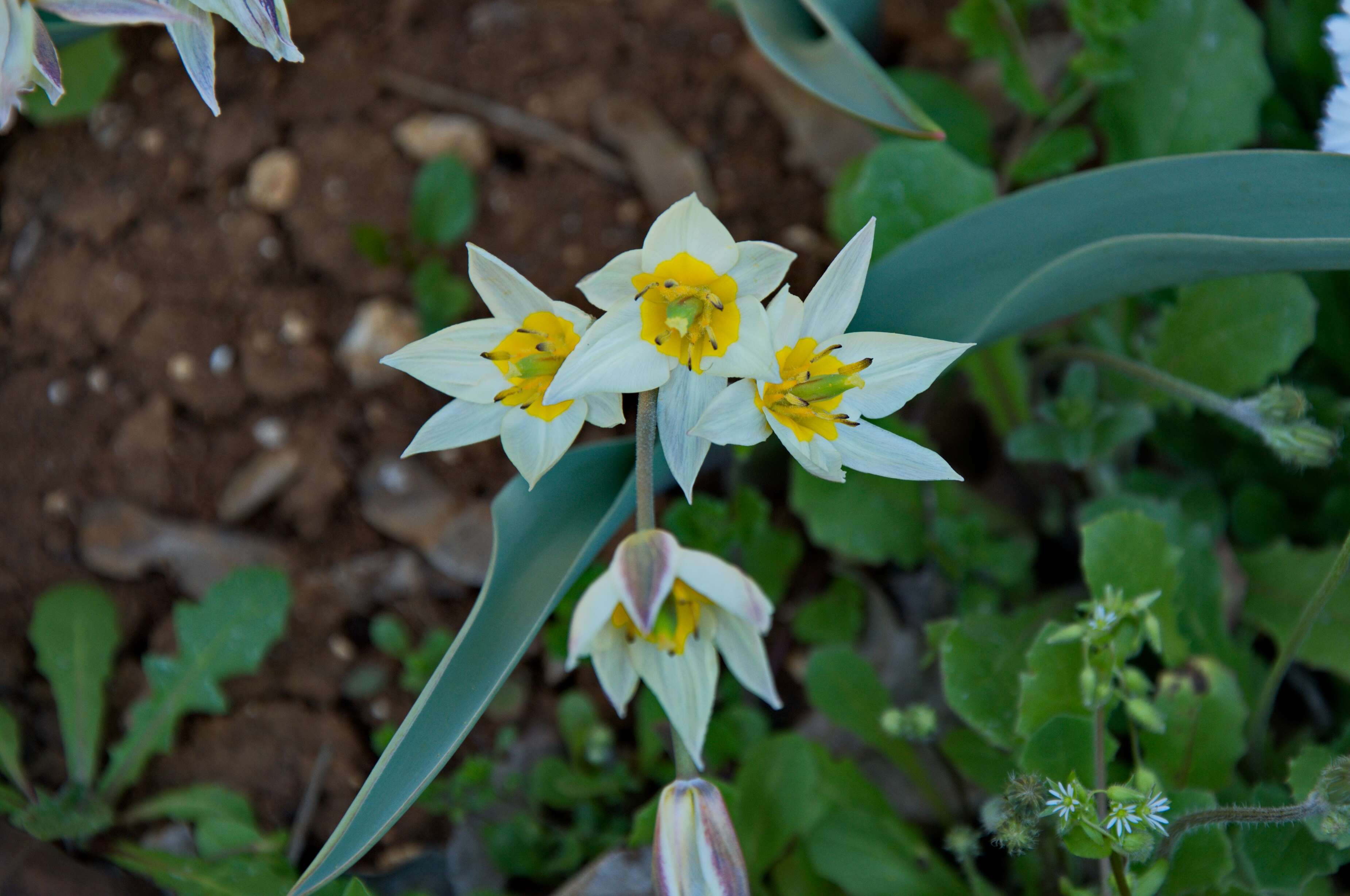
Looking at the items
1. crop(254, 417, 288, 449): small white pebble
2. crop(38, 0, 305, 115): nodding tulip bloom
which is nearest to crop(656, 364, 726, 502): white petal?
crop(38, 0, 305, 115): nodding tulip bloom

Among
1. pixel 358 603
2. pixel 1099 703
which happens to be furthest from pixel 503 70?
pixel 1099 703

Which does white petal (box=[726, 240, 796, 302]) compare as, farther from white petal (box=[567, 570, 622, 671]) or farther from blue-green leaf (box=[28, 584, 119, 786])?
blue-green leaf (box=[28, 584, 119, 786])

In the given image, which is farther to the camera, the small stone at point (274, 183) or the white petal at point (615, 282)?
the small stone at point (274, 183)

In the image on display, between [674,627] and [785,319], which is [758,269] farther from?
[674,627]

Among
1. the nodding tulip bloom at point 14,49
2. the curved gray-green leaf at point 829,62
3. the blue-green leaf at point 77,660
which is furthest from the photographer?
the blue-green leaf at point 77,660

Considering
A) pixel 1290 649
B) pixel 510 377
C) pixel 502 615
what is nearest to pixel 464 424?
pixel 510 377

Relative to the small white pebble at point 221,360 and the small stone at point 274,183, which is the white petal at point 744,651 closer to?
the small white pebble at point 221,360

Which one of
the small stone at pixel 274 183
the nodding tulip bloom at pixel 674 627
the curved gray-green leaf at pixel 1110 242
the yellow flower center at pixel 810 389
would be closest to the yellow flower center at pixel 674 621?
the nodding tulip bloom at pixel 674 627

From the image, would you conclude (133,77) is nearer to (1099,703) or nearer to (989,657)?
(989,657)
